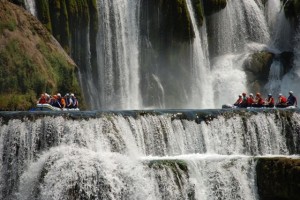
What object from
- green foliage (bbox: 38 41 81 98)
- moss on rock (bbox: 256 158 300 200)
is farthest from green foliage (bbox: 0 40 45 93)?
moss on rock (bbox: 256 158 300 200)

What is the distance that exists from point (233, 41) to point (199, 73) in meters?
4.55

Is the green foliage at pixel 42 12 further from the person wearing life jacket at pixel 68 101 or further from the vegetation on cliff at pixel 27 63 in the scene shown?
the person wearing life jacket at pixel 68 101

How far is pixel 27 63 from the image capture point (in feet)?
104

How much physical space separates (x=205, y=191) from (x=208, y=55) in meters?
23.0

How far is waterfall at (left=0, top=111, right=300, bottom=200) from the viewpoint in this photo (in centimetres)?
2047

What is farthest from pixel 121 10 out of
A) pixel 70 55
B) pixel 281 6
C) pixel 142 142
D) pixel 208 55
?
pixel 142 142

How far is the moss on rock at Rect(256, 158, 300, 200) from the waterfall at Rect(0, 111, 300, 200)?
1.08 ft

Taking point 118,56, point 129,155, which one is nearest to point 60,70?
point 118,56

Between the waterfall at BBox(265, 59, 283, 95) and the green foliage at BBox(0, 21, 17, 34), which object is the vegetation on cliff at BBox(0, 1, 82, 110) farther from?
the waterfall at BBox(265, 59, 283, 95)

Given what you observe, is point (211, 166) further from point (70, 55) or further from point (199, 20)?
point (199, 20)

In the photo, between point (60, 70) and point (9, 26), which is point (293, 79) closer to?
point (60, 70)

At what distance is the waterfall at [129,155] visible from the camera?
2047 cm

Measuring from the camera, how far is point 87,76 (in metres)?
37.8

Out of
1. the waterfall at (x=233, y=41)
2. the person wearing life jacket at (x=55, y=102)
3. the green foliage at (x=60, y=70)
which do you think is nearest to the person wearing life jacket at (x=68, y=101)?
the person wearing life jacket at (x=55, y=102)
